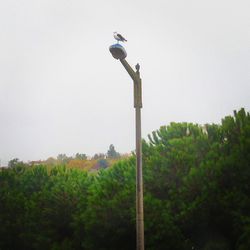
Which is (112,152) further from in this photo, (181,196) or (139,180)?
(139,180)

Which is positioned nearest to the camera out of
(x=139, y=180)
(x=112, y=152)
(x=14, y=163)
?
(x=139, y=180)

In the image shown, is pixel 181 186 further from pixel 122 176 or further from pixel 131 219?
pixel 122 176

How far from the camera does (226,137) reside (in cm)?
2422

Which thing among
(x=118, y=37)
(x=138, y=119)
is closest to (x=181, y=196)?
(x=138, y=119)

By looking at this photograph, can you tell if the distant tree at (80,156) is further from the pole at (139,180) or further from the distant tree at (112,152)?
the pole at (139,180)

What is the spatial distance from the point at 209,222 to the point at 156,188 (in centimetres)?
397

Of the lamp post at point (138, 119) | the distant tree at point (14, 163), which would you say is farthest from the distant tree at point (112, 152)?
the lamp post at point (138, 119)

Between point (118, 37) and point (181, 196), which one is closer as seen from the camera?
point (118, 37)

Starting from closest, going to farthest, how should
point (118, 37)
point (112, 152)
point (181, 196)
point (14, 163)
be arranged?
A: 1. point (118, 37)
2. point (181, 196)
3. point (14, 163)
4. point (112, 152)

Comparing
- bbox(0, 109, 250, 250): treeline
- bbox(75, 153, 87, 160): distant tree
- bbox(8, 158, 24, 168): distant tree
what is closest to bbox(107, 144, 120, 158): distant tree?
bbox(75, 153, 87, 160): distant tree

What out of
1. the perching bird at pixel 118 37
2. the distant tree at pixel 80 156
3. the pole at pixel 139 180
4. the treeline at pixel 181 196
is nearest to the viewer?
the pole at pixel 139 180

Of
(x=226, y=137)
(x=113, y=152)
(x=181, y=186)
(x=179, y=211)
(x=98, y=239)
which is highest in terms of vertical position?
(x=113, y=152)

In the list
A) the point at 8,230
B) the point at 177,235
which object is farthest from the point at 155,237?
the point at 8,230

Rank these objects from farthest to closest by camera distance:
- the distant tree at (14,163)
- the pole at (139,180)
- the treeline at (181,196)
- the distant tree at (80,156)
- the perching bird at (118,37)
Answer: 1. the distant tree at (80,156)
2. the distant tree at (14,163)
3. the treeline at (181,196)
4. the perching bird at (118,37)
5. the pole at (139,180)
